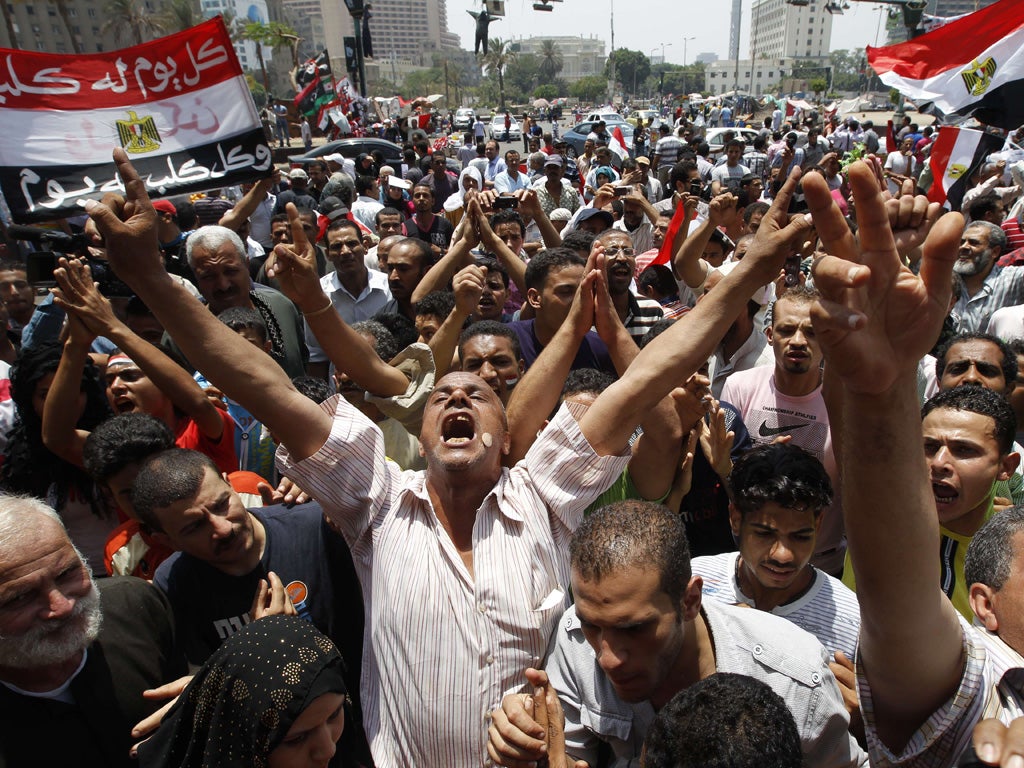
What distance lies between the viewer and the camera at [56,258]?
3.93m

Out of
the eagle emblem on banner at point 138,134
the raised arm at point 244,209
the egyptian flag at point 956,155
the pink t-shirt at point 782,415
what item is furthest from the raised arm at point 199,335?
the egyptian flag at point 956,155

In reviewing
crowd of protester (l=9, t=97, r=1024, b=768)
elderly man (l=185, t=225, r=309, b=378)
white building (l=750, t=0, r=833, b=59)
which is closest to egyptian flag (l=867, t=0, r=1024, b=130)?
crowd of protester (l=9, t=97, r=1024, b=768)

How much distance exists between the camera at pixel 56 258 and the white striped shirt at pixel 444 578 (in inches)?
103

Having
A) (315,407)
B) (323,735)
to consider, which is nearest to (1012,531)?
(323,735)

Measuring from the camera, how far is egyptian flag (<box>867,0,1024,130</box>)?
5758 mm

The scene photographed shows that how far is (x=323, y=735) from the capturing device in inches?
66.7

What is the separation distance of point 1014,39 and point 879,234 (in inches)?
239

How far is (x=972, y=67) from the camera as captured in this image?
6.12m

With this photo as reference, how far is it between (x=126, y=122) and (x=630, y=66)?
13612 centimetres

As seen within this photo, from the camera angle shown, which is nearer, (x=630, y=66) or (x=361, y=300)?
(x=361, y=300)

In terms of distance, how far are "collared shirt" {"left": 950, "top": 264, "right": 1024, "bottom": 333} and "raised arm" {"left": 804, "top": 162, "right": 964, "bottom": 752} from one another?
168 inches

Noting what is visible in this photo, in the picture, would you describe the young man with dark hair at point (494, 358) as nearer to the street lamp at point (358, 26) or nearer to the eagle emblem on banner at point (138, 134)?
the eagle emblem on banner at point (138, 134)

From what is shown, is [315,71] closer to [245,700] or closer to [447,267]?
[447,267]

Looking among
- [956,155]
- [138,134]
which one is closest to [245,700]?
[138,134]
